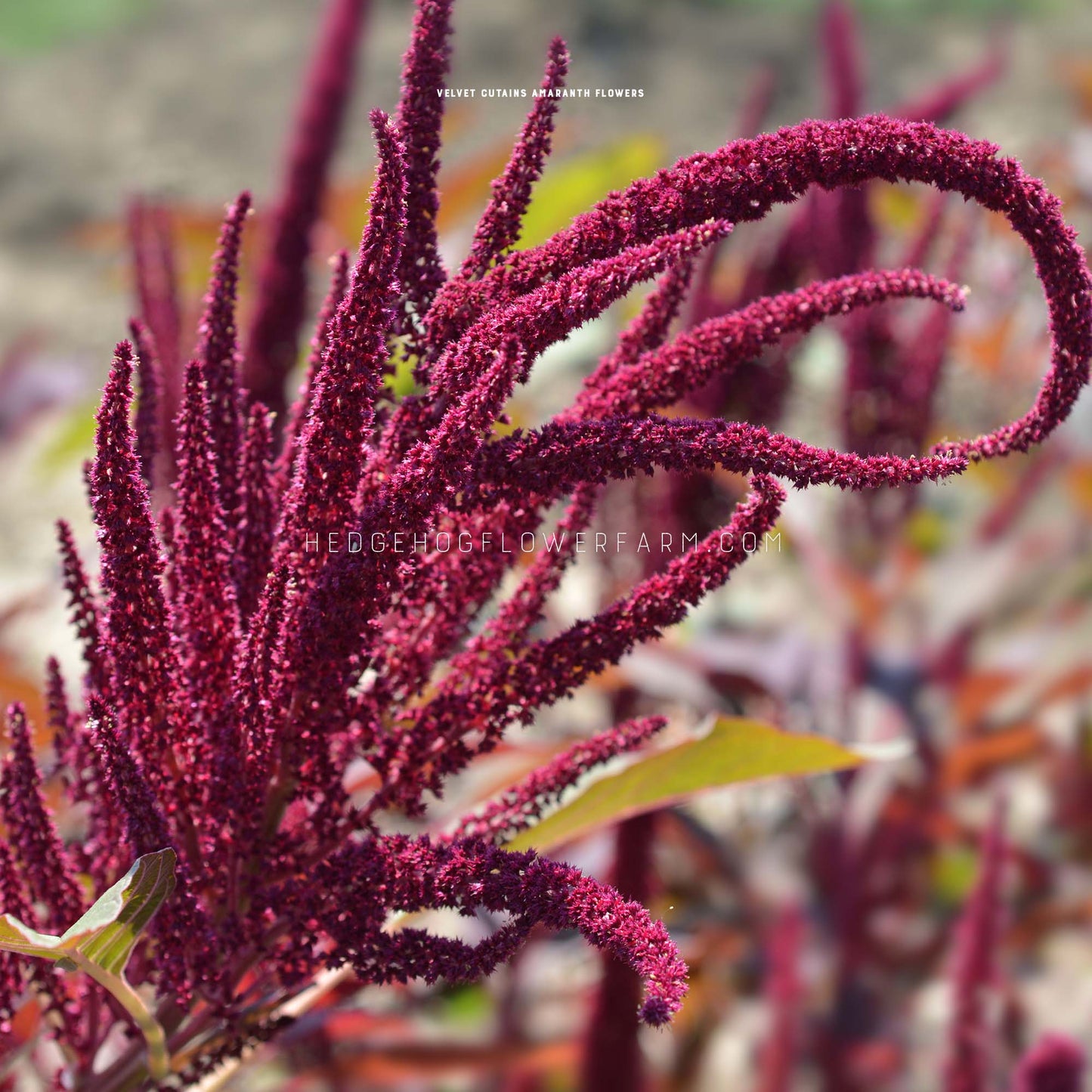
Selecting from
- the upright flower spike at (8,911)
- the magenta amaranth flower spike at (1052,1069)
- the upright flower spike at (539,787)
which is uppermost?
the upright flower spike at (539,787)

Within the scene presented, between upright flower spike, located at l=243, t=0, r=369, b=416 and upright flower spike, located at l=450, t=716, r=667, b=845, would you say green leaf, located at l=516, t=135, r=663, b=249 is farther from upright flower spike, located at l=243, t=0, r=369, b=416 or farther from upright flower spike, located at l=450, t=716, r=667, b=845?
upright flower spike, located at l=450, t=716, r=667, b=845

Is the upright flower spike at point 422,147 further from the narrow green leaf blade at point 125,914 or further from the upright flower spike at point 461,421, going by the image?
the narrow green leaf blade at point 125,914

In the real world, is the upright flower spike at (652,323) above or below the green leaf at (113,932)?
above

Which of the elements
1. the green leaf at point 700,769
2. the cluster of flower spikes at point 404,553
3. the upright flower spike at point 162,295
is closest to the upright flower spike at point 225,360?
the cluster of flower spikes at point 404,553

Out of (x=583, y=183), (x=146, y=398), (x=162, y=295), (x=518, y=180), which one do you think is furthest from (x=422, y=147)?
(x=583, y=183)

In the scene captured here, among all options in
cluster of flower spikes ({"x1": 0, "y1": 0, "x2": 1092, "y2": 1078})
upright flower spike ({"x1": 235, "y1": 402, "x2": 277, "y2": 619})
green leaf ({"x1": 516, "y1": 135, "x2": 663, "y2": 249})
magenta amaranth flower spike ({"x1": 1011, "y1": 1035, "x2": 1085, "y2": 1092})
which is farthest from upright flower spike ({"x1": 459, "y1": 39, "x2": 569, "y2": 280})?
green leaf ({"x1": 516, "y1": 135, "x2": 663, "y2": 249})

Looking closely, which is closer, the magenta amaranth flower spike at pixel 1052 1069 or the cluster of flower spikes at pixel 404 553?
the cluster of flower spikes at pixel 404 553

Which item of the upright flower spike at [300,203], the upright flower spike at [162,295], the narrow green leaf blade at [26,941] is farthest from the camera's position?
the upright flower spike at [300,203]
